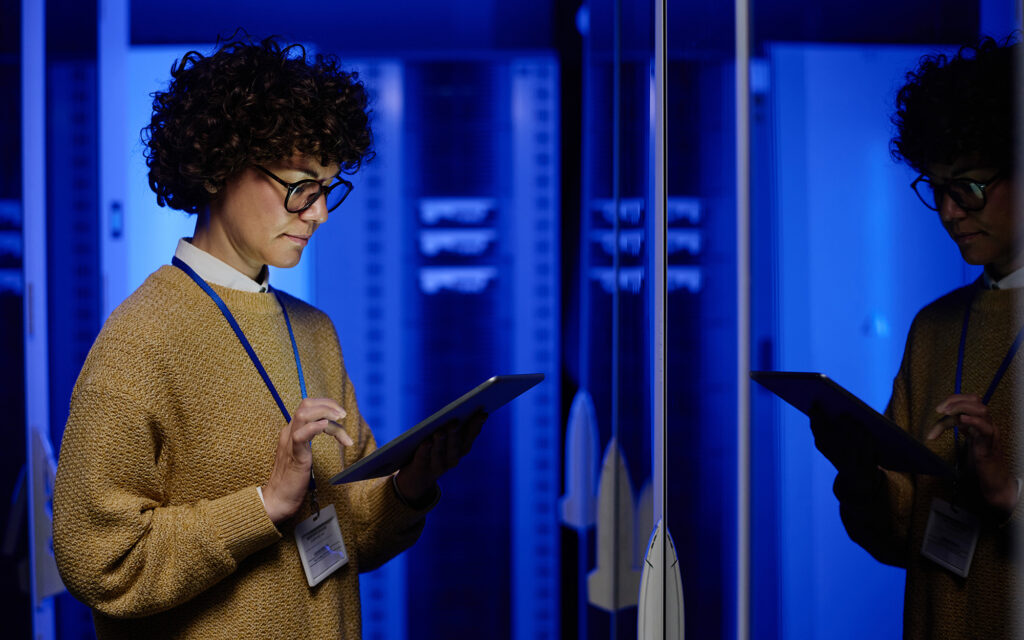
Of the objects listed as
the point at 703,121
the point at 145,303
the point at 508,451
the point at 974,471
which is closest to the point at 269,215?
the point at 145,303

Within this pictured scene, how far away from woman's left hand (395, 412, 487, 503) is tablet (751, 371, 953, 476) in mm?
491

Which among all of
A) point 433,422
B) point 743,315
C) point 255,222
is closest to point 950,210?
point 743,315

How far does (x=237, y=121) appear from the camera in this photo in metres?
1.13

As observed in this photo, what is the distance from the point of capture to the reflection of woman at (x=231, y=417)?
0.97 metres

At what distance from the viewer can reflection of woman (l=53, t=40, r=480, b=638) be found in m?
0.97

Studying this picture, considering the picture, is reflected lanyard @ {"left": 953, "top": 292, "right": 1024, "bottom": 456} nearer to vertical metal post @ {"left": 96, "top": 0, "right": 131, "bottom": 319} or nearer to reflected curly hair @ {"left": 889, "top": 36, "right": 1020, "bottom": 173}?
reflected curly hair @ {"left": 889, "top": 36, "right": 1020, "bottom": 173}

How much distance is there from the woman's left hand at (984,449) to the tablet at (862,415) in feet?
0.09

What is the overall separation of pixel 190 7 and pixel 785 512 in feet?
5.67

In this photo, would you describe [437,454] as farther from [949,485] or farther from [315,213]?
[949,485]

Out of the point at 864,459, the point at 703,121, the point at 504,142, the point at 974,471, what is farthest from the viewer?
the point at 504,142

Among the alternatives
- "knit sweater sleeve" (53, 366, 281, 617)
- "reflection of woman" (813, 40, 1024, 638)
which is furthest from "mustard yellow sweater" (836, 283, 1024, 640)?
"knit sweater sleeve" (53, 366, 281, 617)

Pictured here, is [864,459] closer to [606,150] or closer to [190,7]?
[606,150]

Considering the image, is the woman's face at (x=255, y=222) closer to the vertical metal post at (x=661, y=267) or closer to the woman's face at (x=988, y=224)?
the vertical metal post at (x=661, y=267)

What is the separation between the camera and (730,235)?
97 centimetres
